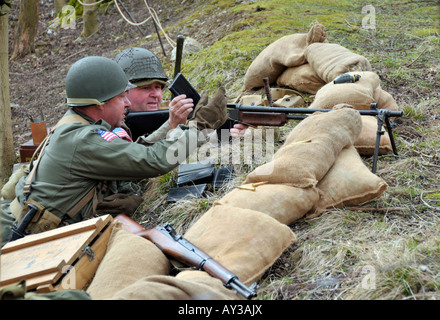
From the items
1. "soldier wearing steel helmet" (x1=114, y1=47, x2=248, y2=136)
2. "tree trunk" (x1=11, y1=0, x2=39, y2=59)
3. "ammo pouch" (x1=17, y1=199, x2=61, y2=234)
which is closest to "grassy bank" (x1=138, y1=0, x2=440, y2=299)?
"soldier wearing steel helmet" (x1=114, y1=47, x2=248, y2=136)

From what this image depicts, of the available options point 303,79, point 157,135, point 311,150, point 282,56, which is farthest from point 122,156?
point 282,56

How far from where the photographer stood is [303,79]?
5684 mm

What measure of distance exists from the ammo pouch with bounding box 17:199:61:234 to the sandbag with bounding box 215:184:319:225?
1.13 m

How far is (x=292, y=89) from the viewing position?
236 inches

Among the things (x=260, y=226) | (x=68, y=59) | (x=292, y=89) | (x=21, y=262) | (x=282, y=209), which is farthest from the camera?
(x=68, y=59)

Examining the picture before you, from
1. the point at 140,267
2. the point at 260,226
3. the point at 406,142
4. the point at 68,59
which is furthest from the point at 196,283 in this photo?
the point at 68,59

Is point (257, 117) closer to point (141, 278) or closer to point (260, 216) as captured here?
point (260, 216)

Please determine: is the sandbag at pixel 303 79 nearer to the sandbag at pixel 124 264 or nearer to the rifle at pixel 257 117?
the rifle at pixel 257 117

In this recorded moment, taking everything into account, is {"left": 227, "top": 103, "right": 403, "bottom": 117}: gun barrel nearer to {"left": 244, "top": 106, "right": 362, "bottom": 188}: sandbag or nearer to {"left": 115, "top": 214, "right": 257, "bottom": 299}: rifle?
{"left": 244, "top": 106, "right": 362, "bottom": 188}: sandbag

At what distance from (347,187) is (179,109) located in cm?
144

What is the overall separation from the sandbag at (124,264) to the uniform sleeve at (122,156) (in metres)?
0.59

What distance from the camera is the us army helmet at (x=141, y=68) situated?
183 inches
